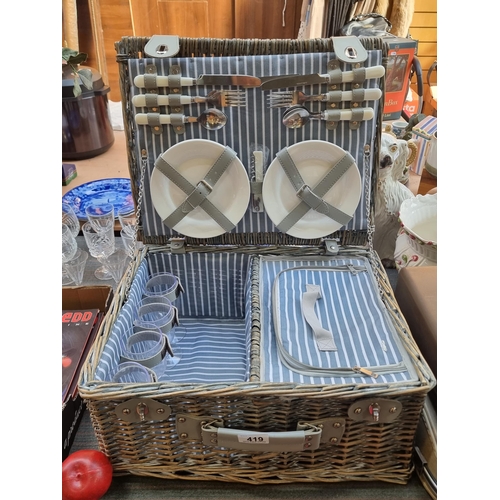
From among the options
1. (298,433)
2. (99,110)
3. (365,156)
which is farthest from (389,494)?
(99,110)

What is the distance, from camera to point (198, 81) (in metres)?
0.96

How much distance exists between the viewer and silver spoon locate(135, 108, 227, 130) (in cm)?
99

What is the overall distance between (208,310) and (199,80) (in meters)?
0.63

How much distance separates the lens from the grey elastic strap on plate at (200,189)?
103cm

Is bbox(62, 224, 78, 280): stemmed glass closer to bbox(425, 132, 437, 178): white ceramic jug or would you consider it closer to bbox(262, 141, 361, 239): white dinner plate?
bbox(262, 141, 361, 239): white dinner plate

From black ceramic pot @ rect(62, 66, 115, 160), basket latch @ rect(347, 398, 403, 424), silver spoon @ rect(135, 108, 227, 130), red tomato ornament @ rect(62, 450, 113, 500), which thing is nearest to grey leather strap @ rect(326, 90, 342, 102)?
silver spoon @ rect(135, 108, 227, 130)

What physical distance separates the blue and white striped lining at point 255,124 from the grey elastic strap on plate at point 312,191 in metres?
0.04

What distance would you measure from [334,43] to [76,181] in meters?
1.11

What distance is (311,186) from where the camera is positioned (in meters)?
1.06

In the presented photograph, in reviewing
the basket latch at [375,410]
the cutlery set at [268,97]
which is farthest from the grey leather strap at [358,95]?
the basket latch at [375,410]

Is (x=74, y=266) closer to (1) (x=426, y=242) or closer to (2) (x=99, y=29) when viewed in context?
(1) (x=426, y=242)

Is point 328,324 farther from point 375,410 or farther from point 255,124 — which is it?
point 255,124

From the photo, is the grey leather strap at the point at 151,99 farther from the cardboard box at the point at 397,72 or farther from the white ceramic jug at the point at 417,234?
the cardboard box at the point at 397,72

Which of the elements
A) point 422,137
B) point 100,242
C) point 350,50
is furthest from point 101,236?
point 422,137
